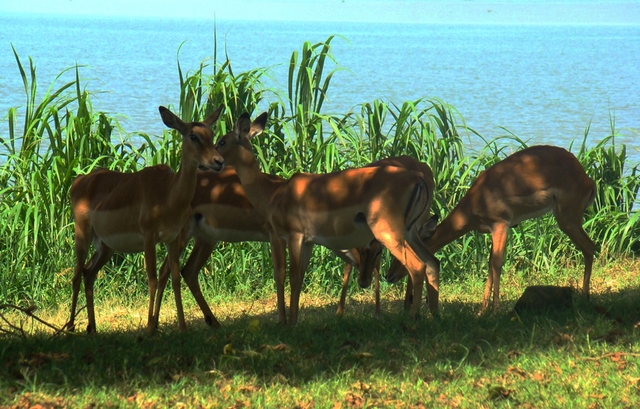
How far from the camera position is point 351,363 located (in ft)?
19.6

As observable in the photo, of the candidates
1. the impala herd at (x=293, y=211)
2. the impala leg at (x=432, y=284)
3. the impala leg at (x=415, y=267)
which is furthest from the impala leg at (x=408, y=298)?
the impala leg at (x=415, y=267)

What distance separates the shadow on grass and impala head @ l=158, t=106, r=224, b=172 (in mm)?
1098

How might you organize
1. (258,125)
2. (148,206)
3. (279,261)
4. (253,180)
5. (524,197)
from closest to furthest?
(148,206)
(279,261)
(253,180)
(524,197)
(258,125)

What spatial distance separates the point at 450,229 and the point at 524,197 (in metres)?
0.65

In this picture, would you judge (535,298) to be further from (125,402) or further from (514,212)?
(125,402)

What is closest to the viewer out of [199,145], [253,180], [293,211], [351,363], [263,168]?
[351,363]

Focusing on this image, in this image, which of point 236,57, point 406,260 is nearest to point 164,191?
point 406,260

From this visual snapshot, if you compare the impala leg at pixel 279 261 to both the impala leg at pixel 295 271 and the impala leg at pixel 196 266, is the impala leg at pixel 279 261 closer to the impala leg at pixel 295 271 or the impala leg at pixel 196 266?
the impala leg at pixel 295 271

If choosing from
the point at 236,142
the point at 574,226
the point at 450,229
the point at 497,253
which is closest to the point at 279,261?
the point at 236,142

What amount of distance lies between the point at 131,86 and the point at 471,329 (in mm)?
20985

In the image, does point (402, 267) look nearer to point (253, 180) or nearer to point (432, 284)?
point (432, 284)

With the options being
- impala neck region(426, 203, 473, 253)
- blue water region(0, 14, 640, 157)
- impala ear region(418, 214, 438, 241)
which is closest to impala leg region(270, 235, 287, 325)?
impala ear region(418, 214, 438, 241)

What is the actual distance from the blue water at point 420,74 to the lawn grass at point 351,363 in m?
4.22

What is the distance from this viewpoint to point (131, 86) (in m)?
26.5
